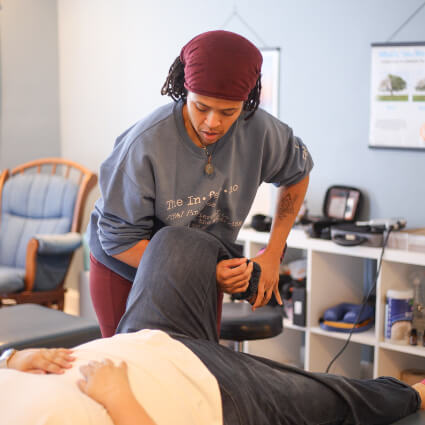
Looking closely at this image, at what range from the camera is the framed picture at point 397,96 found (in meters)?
2.53

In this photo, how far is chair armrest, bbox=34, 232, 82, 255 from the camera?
10.0ft

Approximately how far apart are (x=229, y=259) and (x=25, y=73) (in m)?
2.76

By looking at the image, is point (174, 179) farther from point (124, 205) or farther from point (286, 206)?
point (286, 206)

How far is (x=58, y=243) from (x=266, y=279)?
173 centimetres

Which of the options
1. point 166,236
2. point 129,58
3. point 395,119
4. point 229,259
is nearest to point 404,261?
point 395,119

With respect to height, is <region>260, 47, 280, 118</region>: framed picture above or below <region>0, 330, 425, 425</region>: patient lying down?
above

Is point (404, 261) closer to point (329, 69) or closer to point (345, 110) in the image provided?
point (345, 110)

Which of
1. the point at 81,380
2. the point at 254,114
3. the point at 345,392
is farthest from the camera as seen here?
the point at 254,114

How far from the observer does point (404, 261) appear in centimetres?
233

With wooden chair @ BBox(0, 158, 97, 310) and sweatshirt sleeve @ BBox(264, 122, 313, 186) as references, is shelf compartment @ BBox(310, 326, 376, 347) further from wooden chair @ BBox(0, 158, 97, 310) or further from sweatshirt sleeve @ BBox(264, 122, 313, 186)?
wooden chair @ BBox(0, 158, 97, 310)

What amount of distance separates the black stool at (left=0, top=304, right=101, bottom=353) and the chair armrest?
77 cm

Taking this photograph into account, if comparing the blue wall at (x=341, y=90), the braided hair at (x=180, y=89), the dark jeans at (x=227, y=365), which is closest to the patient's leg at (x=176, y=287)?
the dark jeans at (x=227, y=365)

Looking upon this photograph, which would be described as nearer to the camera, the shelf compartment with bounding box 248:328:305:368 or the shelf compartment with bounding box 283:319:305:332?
the shelf compartment with bounding box 283:319:305:332

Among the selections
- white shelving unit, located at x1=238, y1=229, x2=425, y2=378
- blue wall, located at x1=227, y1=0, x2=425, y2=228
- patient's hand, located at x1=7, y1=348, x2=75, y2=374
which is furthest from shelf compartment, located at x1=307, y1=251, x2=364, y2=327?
patient's hand, located at x1=7, y1=348, x2=75, y2=374
